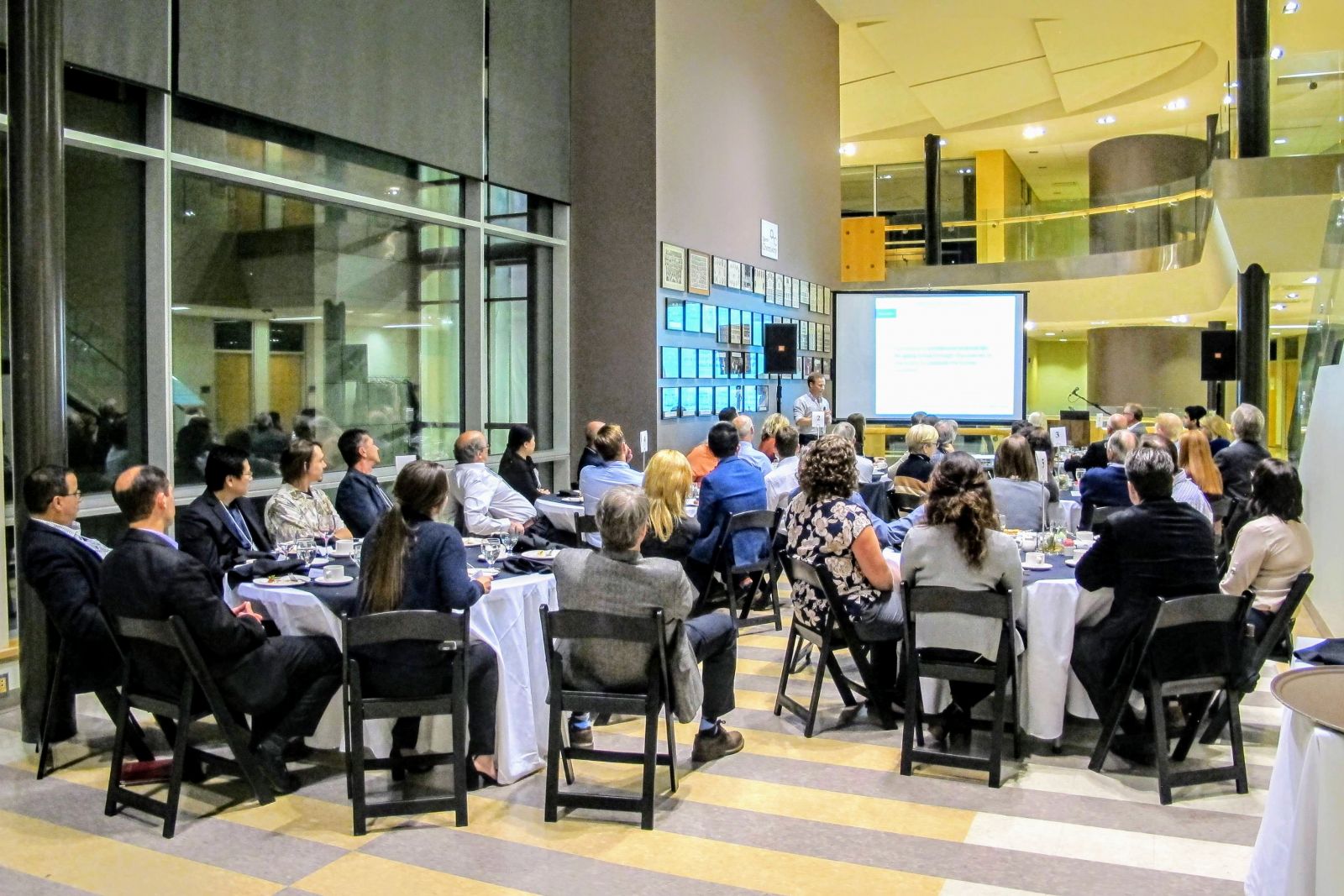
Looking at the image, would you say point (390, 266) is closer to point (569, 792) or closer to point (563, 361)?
point (563, 361)

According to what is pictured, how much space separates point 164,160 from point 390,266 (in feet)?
7.21

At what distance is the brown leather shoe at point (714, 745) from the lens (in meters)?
4.38

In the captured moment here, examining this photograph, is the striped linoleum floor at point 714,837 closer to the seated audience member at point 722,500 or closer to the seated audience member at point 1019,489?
the seated audience member at point 1019,489

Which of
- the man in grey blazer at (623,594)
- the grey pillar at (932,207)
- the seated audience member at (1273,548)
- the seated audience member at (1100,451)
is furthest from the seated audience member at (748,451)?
the grey pillar at (932,207)

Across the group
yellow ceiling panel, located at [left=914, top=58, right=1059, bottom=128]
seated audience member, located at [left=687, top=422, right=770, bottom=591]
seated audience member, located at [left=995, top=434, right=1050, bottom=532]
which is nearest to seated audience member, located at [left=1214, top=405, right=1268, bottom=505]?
seated audience member, located at [left=995, top=434, right=1050, bottom=532]

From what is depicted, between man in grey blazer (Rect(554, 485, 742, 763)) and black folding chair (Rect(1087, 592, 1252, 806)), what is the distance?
164 centimetres

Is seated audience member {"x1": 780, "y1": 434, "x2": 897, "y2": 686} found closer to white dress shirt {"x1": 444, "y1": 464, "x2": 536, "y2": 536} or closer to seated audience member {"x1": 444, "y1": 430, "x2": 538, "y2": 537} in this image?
seated audience member {"x1": 444, "y1": 430, "x2": 538, "y2": 537}

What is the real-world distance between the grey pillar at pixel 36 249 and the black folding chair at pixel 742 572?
132 inches

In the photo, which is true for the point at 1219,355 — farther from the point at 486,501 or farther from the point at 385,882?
the point at 385,882

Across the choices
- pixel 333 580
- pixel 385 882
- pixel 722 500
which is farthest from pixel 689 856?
pixel 722 500

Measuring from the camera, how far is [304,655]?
3.94m

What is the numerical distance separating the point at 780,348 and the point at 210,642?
27.5ft

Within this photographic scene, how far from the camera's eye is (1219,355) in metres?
12.6

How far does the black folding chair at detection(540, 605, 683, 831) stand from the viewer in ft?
11.7
